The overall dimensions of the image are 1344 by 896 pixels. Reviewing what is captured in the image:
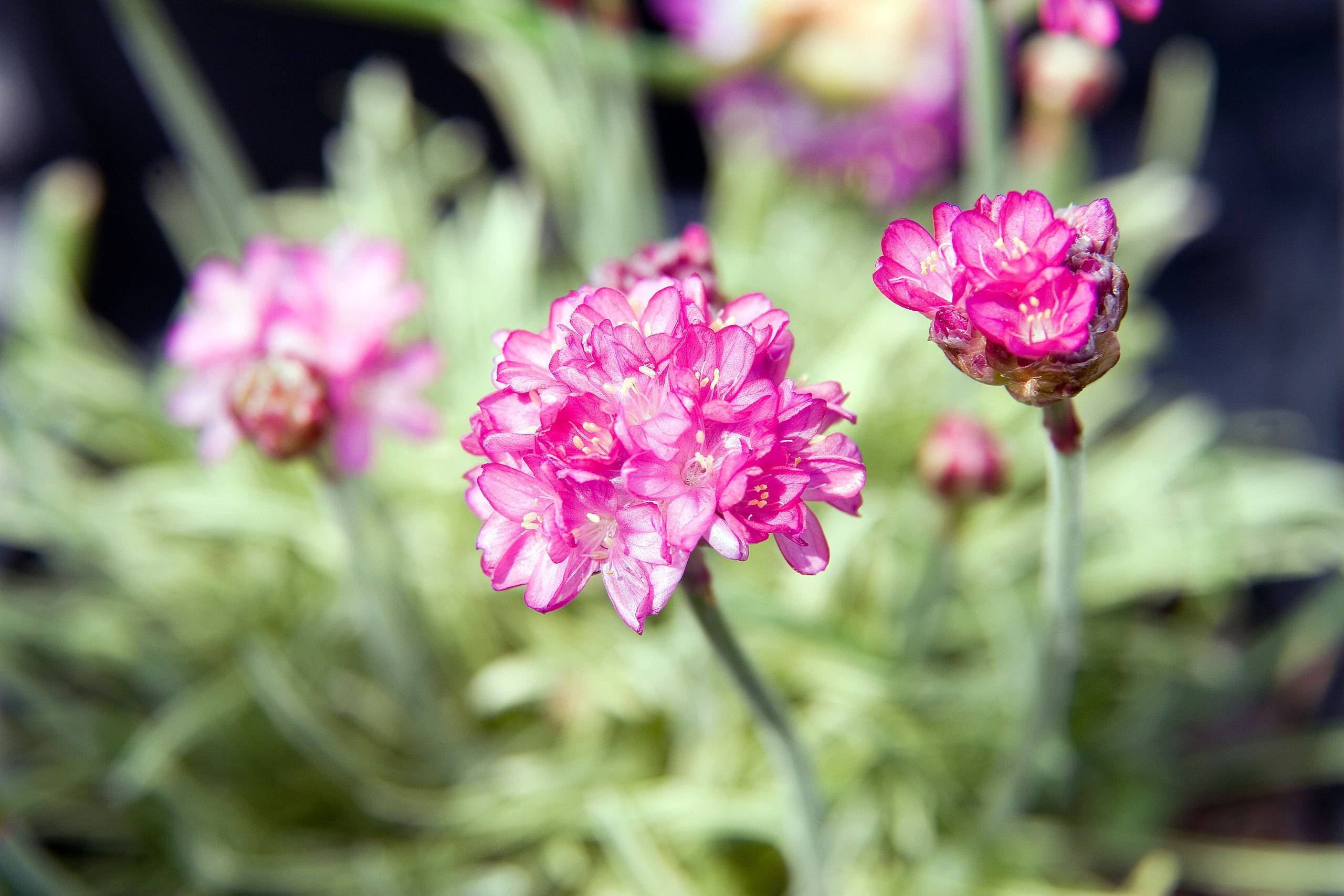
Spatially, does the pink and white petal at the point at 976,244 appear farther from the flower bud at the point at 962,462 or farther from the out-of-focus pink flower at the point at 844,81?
the out-of-focus pink flower at the point at 844,81

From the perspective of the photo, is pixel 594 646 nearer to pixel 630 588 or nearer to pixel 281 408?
pixel 281 408

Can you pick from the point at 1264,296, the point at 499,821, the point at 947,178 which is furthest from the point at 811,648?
the point at 1264,296

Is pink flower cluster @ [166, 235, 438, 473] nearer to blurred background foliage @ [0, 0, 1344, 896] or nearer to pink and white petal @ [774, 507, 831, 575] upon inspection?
blurred background foliage @ [0, 0, 1344, 896]

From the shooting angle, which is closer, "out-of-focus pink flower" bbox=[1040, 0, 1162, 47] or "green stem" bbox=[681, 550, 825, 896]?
"green stem" bbox=[681, 550, 825, 896]

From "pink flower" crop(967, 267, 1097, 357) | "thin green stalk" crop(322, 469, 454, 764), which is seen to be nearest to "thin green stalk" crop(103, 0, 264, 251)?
"thin green stalk" crop(322, 469, 454, 764)

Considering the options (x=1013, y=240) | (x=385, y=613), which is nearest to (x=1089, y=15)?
(x=1013, y=240)

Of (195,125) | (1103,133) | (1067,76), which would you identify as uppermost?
(1103,133)
